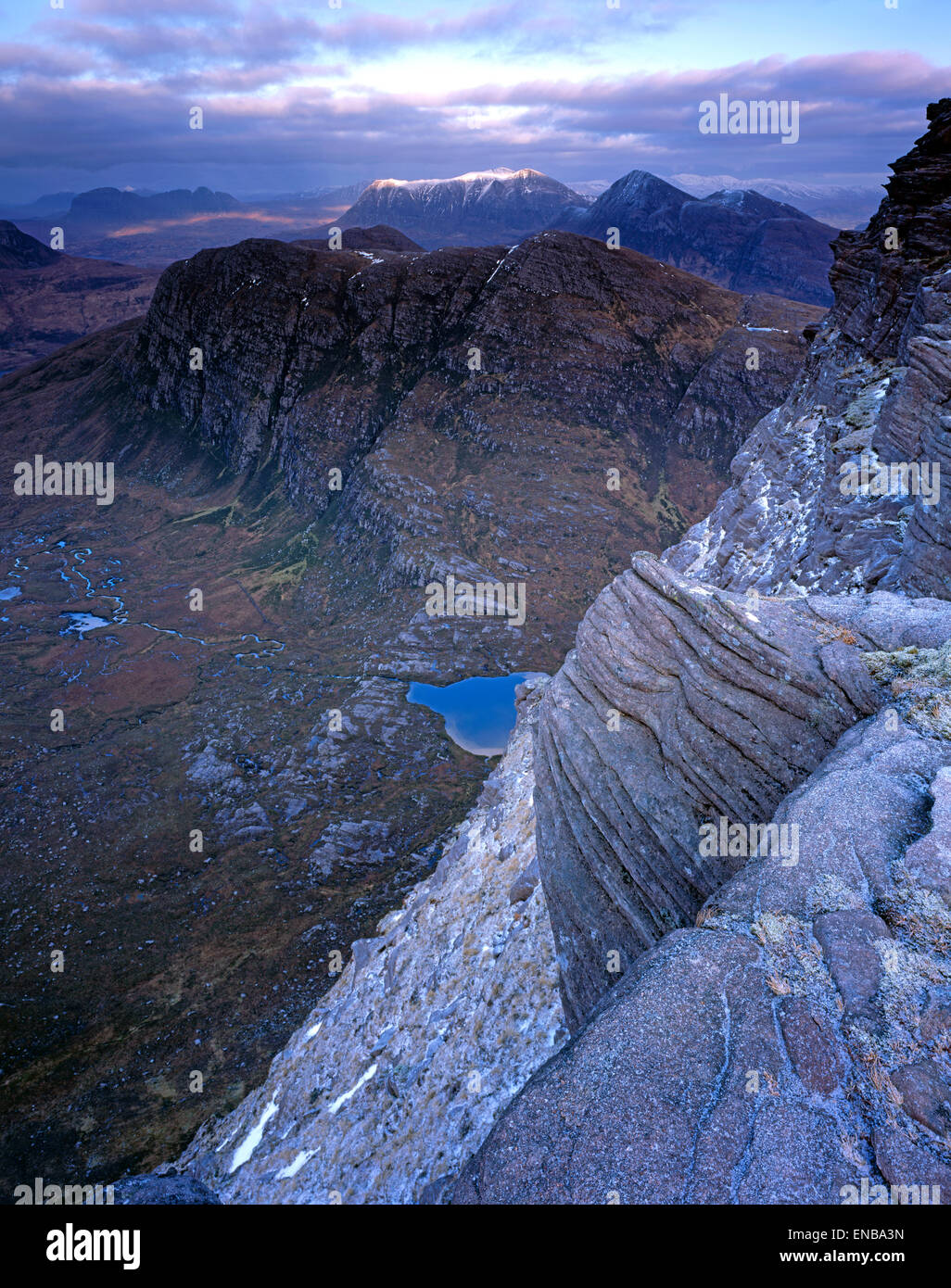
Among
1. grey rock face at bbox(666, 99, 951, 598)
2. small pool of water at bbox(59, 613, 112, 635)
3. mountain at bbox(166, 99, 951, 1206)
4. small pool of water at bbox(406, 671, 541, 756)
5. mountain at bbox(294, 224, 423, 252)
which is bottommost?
small pool of water at bbox(406, 671, 541, 756)

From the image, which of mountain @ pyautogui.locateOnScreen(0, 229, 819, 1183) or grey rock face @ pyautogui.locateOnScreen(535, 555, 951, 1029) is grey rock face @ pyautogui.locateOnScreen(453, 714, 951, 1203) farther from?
mountain @ pyautogui.locateOnScreen(0, 229, 819, 1183)

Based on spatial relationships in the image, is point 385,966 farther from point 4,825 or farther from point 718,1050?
point 4,825

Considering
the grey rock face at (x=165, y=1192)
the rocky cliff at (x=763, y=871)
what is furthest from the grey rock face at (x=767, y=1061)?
the grey rock face at (x=165, y=1192)

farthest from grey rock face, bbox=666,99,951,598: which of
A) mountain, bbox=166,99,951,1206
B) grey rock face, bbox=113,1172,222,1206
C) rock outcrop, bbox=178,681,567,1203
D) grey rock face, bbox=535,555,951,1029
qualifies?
grey rock face, bbox=113,1172,222,1206

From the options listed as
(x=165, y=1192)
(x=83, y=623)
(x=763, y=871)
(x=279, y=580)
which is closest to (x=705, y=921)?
(x=763, y=871)

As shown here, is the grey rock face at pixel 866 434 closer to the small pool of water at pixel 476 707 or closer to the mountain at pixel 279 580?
the mountain at pixel 279 580
